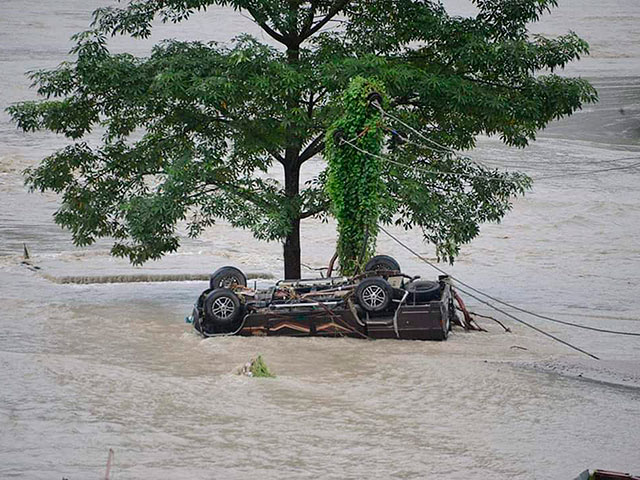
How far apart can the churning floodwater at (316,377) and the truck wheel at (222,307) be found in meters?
0.46

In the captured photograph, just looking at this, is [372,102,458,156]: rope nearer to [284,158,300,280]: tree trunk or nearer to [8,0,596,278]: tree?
[8,0,596,278]: tree

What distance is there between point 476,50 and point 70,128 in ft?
29.9

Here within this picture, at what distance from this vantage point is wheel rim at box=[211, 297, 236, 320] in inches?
859

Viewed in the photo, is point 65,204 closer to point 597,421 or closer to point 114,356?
point 114,356

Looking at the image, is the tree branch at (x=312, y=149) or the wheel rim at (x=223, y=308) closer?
the wheel rim at (x=223, y=308)

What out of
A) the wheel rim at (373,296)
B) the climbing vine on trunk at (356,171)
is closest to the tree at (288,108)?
the climbing vine on trunk at (356,171)

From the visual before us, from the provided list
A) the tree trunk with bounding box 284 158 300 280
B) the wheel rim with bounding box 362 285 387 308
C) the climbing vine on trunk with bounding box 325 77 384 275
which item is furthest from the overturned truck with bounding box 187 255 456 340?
the tree trunk with bounding box 284 158 300 280

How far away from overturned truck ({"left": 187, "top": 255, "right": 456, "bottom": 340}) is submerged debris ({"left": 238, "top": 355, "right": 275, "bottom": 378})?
3116 millimetres

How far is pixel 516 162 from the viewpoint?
4534 centimetres

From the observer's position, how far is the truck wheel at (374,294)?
21.5 m

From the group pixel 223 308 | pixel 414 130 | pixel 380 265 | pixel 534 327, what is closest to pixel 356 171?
pixel 414 130

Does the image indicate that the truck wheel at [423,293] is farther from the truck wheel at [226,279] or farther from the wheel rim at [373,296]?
the truck wheel at [226,279]

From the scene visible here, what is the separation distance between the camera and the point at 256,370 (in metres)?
18.7

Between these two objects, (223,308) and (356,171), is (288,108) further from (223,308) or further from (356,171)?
(223,308)
